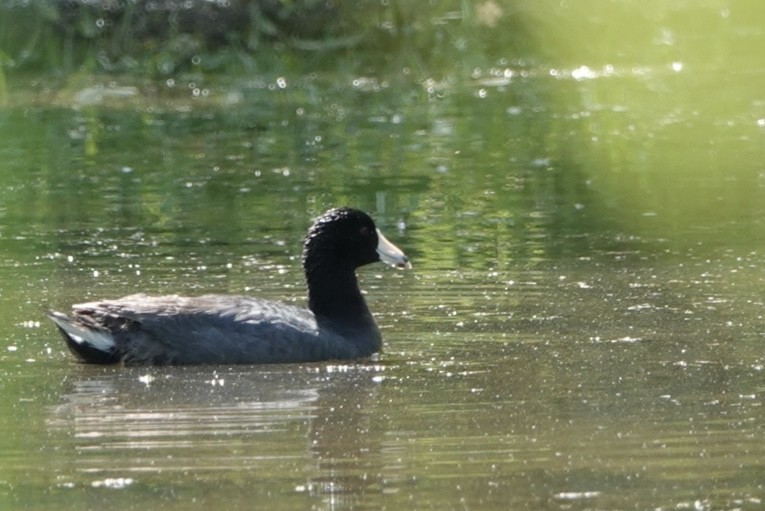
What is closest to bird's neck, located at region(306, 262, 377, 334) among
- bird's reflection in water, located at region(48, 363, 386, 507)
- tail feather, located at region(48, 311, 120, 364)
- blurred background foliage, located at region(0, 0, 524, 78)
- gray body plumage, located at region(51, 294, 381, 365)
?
gray body plumage, located at region(51, 294, 381, 365)

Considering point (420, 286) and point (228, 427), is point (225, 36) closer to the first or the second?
point (420, 286)

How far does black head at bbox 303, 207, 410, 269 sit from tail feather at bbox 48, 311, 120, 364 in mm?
1351

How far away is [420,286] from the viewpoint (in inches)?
443

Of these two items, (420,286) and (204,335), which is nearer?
(204,335)

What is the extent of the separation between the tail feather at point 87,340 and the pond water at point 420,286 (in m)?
0.10

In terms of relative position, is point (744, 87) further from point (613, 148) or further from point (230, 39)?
point (230, 39)

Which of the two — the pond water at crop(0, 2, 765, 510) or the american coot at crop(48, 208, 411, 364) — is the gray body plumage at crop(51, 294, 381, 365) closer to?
the american coot at crop(48, 208, 411, 364)

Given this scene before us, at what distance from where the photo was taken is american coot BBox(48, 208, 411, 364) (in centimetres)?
934

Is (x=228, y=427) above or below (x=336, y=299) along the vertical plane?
below

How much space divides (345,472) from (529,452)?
2.33 feet

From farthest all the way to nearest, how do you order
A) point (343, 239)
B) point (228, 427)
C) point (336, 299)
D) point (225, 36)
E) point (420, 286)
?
point (225, 36)
point (420, 286)
point (343, 239)
point (336, 299)
point (228, 427)

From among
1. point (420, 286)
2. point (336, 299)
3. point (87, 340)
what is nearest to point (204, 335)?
point (87, 340)

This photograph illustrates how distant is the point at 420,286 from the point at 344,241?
1095mm

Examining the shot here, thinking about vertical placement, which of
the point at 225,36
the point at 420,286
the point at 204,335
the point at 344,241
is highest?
the point at 225,36
